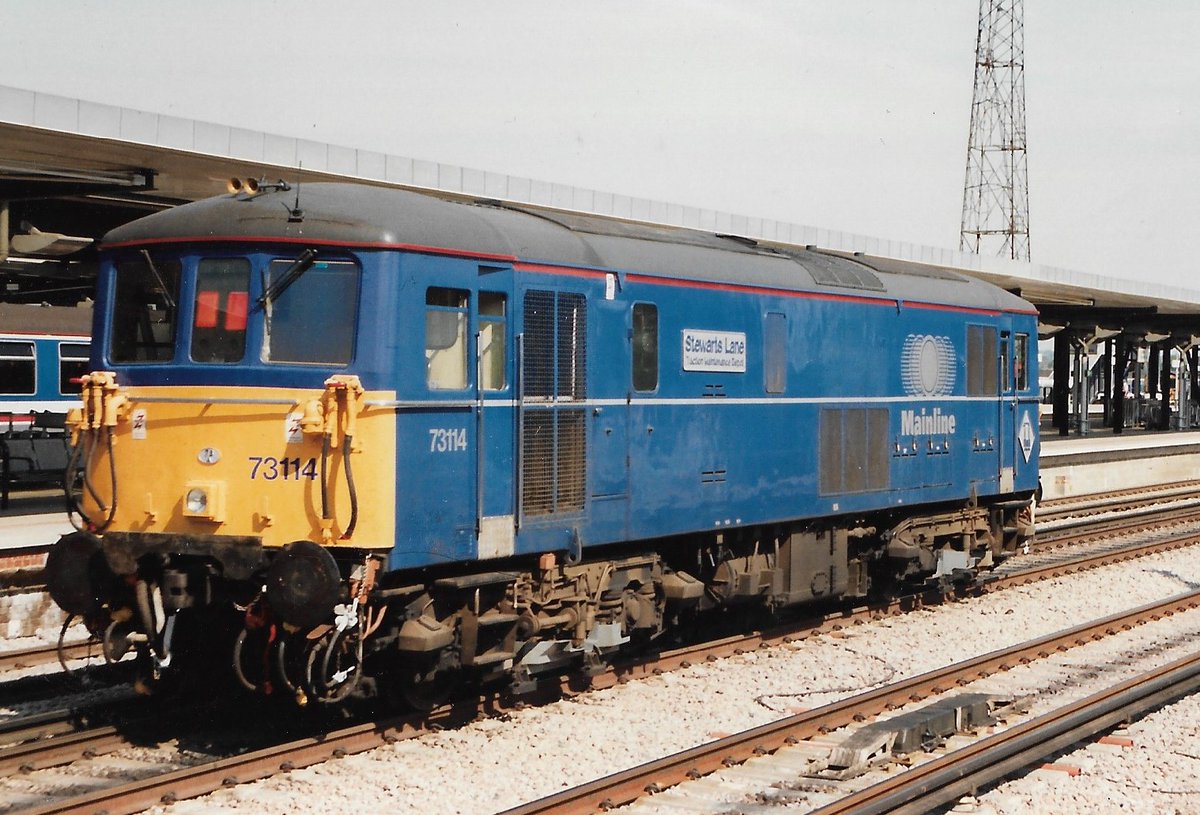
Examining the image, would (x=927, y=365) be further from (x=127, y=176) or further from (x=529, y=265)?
(x=127, y=176)

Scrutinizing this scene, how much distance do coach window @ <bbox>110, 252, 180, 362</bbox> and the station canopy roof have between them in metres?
1.78

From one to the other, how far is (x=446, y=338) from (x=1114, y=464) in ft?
97.3

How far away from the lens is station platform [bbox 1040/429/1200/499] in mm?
31984

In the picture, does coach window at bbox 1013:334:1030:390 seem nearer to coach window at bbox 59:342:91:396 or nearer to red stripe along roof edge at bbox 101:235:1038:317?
red stripe along roof edge at bbox 101:235:1038:317

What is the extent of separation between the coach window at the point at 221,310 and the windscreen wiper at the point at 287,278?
15 centimetres

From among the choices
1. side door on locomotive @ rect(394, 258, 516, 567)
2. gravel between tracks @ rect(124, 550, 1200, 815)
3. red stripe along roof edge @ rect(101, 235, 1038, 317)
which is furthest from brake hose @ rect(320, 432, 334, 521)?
gravel between tracks @ rect(124, 550, 1200, 815)

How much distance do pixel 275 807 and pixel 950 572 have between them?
10.4 m

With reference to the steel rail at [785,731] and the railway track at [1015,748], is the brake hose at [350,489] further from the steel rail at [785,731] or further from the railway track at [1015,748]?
the railway track at [1015,748]

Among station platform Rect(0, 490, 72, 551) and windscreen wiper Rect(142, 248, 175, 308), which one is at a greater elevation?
windscreen wiper Rect(142, 248, 175, 308)

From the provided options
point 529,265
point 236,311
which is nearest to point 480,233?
point 529,265

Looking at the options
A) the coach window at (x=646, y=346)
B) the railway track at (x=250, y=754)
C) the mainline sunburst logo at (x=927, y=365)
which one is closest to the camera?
the railway track at (x=250, y=754)

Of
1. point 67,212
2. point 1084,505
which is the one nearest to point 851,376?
point 67,212

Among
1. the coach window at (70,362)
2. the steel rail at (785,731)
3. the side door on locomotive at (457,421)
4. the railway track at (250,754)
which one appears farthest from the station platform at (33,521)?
the steel rail at (785,731)

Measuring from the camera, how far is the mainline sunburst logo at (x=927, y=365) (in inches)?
606
